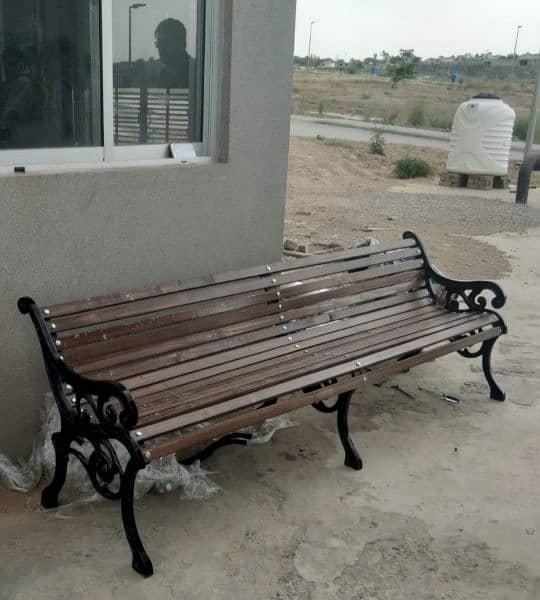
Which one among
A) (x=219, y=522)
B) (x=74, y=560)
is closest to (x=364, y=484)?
(x=219, y=522)

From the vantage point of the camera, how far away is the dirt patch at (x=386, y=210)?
9227mm

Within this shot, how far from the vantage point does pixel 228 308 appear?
3863mm

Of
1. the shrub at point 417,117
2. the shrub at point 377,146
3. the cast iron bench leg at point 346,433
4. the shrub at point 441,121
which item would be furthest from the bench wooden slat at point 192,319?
the shrub at point 417,117

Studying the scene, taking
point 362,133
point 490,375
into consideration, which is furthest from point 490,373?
point 362,133

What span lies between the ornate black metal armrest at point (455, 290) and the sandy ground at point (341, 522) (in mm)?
549

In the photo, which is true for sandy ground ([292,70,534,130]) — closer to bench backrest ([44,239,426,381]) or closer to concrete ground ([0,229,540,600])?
bench backrest ([44,239,426,381])

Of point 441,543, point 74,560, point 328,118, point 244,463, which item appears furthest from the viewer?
point 328,118

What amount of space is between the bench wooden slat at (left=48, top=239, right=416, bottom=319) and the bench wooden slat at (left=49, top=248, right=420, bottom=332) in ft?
0.08

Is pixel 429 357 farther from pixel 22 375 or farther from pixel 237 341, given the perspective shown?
pixel 22 375

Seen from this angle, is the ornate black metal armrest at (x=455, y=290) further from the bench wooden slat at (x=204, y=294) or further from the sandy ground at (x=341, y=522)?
the sandy ground at (x=341, y=522)

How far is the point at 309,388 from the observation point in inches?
146

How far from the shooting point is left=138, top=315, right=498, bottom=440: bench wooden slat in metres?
2.93

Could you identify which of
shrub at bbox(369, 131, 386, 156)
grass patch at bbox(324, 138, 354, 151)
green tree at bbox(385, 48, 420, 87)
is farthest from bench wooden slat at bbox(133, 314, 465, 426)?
green tree at bbox(385, 48, 420, 87)

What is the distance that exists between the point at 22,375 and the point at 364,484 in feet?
5.52
